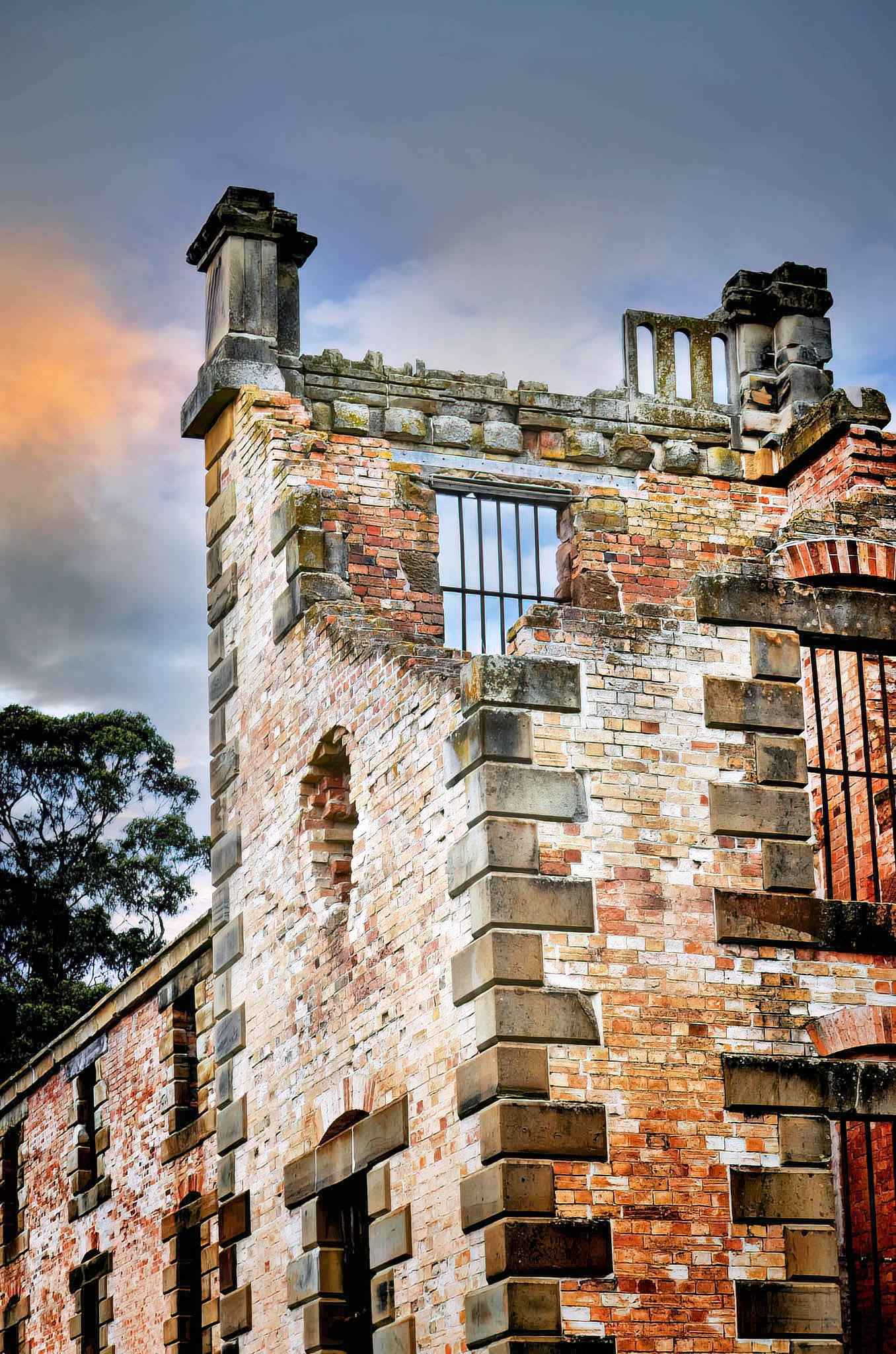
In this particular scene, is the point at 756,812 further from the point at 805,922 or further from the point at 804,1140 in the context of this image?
the point at 804,1140

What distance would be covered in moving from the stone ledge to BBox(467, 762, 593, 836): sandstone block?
109cm

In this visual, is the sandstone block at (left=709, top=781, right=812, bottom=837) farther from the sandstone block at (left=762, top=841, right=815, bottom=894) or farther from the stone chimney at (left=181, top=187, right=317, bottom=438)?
the stone chimney at (left=181, top=187, right=317, bottom=438)

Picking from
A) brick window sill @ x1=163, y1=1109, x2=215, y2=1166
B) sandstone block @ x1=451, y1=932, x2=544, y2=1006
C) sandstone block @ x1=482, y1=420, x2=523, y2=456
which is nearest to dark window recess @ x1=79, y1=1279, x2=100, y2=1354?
brick window sill @ x1=163, y1=1109, x2=215, y2=1166

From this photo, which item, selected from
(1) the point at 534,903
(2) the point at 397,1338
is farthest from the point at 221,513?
(2) the point at 397,1338

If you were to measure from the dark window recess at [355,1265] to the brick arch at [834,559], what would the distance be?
223 inches

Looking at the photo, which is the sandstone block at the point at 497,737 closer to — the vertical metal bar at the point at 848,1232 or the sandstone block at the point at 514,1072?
the sandstone block at the point at 514,1072

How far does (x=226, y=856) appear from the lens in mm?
17656

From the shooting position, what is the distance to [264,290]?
18.6m

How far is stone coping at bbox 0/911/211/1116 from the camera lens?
62.7ft

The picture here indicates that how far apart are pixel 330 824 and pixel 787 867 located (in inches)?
160

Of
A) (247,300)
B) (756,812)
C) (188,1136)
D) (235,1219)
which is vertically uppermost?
(247,300)

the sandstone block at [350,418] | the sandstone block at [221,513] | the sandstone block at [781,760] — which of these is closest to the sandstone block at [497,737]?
the sandstone block at [781,760]

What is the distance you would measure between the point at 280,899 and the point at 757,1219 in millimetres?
5364

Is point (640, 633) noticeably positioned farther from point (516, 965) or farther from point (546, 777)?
point (516, 965)
